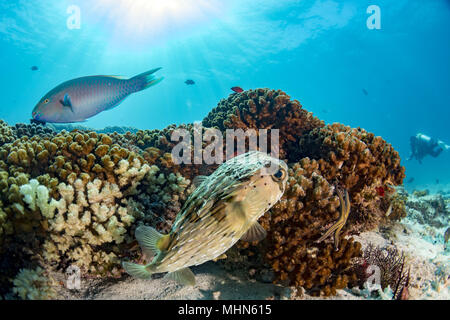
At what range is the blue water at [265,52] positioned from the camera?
156 ft

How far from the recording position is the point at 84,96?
402 cm

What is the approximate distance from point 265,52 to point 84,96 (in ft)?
229

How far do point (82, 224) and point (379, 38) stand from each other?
8441cm

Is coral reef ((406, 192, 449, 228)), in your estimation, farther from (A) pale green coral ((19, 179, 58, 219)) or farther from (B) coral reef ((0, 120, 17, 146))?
(B) coral reef ((0, 120, 17, 146))

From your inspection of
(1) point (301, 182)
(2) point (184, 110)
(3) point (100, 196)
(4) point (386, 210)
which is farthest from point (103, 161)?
(2) point (184, 110)

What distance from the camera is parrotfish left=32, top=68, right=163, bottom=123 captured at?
12.9ft

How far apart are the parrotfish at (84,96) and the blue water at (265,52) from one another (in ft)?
105

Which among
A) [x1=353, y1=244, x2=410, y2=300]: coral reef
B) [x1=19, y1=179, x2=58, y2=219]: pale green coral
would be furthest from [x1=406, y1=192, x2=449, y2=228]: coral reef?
[x1=19, y1=179, x2=58, y2=219]: pale green coral

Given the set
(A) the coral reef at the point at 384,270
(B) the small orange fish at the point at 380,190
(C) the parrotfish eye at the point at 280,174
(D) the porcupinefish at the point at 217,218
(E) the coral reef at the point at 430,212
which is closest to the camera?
(D) the porcupinefish at the point at 217,218

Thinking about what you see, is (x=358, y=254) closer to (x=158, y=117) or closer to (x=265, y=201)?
(x=265, y=201)

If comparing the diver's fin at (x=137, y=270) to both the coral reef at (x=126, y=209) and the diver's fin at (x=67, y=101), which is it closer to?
the coral reef at (x=126, y=209)

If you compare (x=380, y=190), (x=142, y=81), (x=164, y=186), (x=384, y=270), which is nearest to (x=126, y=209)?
(x=164, y=186)

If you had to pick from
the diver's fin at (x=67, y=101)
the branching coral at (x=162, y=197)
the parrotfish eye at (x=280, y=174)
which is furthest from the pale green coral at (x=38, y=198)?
the parrotfish eye at (x=280, y=174)

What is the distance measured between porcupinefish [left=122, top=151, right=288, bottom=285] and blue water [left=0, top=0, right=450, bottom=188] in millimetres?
33410
